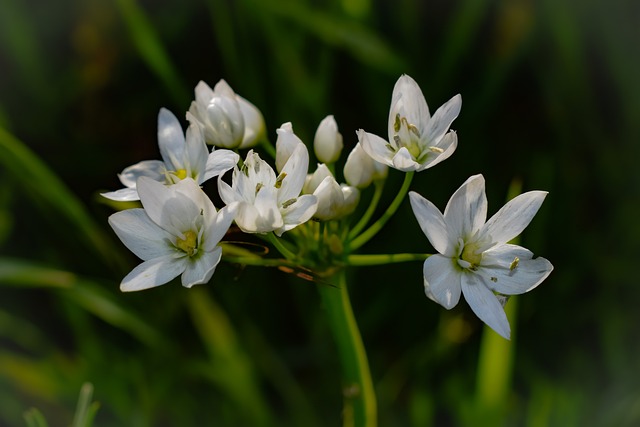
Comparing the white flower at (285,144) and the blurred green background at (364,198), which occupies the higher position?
the white flower at (285,144)

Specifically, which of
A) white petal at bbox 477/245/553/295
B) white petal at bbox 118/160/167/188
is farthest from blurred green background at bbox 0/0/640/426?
white petal at bbox 477/245/553/295

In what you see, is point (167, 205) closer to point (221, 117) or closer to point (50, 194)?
point (221, 117)

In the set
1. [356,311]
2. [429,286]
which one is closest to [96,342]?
[356,311]

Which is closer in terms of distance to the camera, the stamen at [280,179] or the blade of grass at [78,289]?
the stamen at [280,179]

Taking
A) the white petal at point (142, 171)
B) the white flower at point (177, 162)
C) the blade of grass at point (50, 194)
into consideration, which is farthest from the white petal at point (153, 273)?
the blade of grass at point (50, 194)

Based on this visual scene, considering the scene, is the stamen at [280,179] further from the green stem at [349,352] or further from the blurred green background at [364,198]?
the blurred green background at [364,198]

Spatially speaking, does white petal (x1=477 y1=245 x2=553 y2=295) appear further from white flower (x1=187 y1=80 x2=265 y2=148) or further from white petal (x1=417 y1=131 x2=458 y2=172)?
white flower (x1=187 y1=80 x2=265 y2=148)
